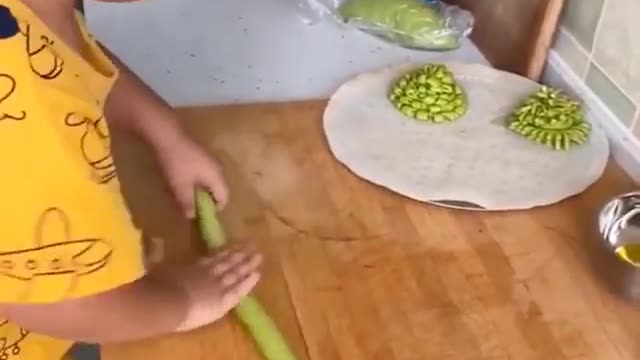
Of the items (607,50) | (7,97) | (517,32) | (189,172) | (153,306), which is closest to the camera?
(7,97)

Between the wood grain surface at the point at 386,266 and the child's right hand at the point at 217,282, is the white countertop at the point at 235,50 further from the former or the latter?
the child's right hand at the point at 217,282

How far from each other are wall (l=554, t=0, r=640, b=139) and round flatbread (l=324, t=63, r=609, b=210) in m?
0.04

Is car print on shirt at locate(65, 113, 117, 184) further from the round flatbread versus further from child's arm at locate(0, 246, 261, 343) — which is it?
the round flatbread

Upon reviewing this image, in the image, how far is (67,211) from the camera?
2.33 ft

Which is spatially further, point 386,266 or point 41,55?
point 386,266

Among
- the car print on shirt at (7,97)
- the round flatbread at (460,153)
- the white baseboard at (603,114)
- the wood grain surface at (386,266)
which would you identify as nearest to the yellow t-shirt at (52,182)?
the car print on shirt at (7,97)

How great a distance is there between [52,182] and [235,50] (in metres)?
0.51

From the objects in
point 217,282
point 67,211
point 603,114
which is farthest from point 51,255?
point 603,114

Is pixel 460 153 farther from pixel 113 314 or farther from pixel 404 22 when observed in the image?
pixel 113 314

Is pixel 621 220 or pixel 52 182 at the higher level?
pixel 52 182

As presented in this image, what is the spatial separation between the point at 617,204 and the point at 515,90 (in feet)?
0.68

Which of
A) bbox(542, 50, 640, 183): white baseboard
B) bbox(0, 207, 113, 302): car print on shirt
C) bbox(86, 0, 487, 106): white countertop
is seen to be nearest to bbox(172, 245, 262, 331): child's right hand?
bbox(0, 207, 113, 302): car print on shirt

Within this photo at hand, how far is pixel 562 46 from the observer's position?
1.14 metres

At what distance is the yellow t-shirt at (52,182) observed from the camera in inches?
27.4
